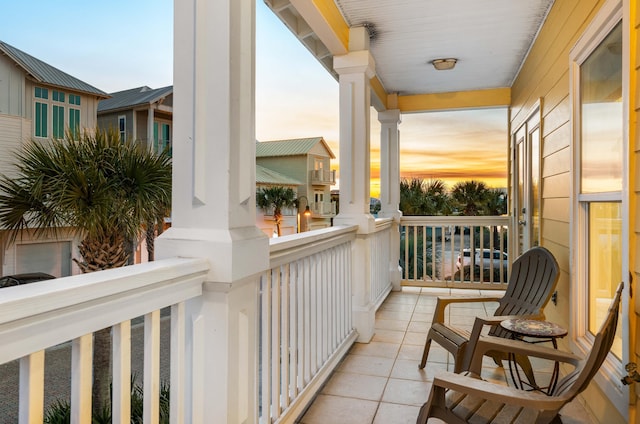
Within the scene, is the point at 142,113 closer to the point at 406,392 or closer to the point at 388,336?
the point at 406,392

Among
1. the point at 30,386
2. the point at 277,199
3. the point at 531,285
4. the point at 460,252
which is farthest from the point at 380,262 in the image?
the point at 30,386

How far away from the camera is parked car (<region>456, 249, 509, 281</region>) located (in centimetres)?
574

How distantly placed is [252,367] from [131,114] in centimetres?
154

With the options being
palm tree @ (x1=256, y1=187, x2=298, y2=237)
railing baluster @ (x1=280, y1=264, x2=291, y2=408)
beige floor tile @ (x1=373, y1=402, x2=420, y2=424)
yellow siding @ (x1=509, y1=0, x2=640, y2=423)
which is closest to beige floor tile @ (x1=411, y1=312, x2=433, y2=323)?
yellow siding @ (x1=509, y1=0, x2=640, y2=423)

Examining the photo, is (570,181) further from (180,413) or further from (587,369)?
(180,413)

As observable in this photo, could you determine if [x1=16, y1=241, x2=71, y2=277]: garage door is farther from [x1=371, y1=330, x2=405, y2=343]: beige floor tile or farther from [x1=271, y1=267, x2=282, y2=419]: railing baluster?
[x1=371, y1=330, x2=405, y2=343]: beige floor tile

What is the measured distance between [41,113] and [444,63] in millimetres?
3861

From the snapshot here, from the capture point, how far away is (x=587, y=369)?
1.47 m

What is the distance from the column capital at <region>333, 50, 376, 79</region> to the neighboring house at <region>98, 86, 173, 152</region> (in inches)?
71.6

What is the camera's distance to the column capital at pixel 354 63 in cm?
358

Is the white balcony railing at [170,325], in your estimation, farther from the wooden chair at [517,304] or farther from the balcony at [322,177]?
the balcony at [322,177]

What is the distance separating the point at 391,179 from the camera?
5.85 meters

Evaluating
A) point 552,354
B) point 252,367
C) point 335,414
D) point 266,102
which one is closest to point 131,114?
point 252,367

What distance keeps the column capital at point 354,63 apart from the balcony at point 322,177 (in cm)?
284
